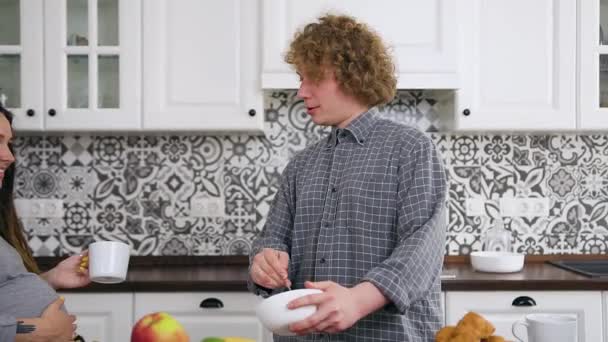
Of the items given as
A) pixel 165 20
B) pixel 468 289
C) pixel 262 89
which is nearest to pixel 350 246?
pixel 468 289

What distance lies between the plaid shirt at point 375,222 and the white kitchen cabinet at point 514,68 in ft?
3.55

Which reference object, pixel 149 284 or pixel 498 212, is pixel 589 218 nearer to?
pixel 498 212

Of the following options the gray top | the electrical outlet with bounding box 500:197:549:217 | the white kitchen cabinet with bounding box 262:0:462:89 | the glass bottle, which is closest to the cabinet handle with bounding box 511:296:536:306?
the glass bottle

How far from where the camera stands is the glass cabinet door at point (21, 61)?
265cm

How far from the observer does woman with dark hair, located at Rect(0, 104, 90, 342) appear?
1.33 metres

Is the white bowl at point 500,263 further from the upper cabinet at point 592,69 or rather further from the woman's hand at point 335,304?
the woman's hand at point 335,304

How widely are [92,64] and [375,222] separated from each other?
5.28 ft

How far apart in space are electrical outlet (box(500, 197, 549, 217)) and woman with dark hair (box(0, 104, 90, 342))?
76.4 inches

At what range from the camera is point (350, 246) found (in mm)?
1565

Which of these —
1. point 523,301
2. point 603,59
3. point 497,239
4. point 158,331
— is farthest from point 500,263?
point 158,331

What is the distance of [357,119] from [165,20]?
4.17 ft

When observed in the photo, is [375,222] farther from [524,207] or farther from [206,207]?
[524,207]

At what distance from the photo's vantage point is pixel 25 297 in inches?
57.1

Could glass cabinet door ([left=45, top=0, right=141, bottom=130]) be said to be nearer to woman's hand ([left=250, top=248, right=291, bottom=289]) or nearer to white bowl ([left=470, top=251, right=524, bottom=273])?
woman's hand ([left=250, top=248, right=291, bottom=289])
